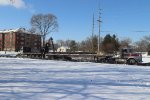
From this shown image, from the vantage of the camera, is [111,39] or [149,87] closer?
[149,87]

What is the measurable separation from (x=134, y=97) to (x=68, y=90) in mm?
2631

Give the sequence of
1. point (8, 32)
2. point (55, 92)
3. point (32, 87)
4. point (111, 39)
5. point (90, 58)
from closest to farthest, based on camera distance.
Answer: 1. point (55, 92)
2. point (32, 87)
3. point (90, 58)
4. point (111, 39)
5. point (8, 32)

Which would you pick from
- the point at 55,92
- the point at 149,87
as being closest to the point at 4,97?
the point at 55,92

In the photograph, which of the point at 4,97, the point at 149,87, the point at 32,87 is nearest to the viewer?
the point at 4,97

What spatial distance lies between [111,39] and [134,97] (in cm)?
9405

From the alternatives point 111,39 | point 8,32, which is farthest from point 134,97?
point 8,32

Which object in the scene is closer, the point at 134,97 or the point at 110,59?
the point at 134,97

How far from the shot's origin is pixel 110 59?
1553 inches

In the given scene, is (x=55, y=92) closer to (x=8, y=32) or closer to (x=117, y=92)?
(x=117, y=92)

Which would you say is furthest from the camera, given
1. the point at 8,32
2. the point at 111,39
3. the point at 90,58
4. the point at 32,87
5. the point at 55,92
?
the point at 8,32

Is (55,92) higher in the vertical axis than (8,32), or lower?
lower

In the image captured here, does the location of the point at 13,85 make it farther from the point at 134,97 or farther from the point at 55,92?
the point at 134,97

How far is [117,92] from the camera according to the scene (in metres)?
11.4

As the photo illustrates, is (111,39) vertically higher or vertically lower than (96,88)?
higher
